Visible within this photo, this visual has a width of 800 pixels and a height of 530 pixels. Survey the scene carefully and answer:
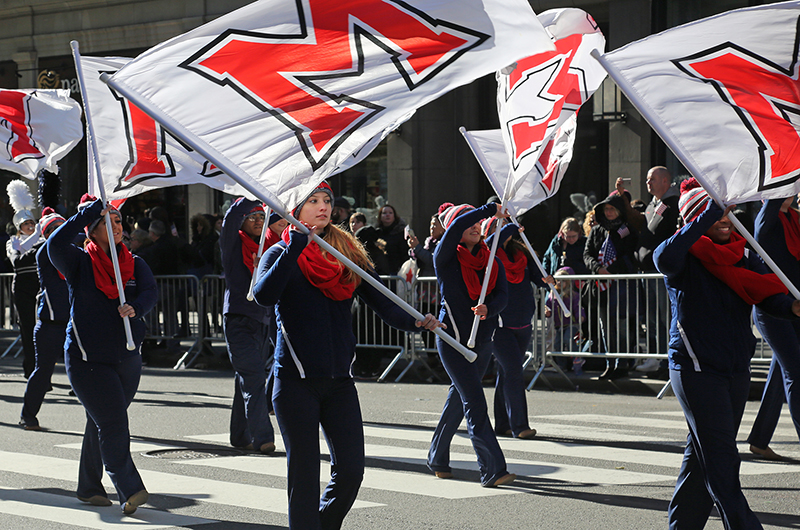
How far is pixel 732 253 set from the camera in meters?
5.94

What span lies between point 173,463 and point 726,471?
4.77 m

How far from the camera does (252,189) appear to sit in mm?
5793

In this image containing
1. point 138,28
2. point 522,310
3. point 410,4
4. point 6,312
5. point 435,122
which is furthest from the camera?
point 138,28

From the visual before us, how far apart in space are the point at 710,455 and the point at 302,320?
2048 millimetres

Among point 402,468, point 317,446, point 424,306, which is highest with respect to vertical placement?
point 317,446

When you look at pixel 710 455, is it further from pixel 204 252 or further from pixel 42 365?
Result: pixel 204 252

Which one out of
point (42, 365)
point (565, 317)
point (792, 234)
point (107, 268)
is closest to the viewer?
point (107, 268)

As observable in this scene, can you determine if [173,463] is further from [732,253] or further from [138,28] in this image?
[138,28]

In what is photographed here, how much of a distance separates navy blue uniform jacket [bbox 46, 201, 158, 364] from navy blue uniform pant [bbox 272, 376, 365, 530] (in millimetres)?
2163

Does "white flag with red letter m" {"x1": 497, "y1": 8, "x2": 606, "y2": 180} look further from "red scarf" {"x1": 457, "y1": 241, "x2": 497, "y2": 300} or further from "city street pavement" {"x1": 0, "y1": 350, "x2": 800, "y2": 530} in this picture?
"city street pavement" {"x1": 0, "y1": 350, "x2": 800, "y2": 530}

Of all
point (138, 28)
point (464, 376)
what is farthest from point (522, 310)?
point (138, 28)

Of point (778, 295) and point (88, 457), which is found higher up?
point (778, 295)

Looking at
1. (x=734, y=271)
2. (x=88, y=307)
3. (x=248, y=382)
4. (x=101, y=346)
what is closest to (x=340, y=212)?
(x=248, y=382)

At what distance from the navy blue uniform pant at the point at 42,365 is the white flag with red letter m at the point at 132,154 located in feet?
12.0
